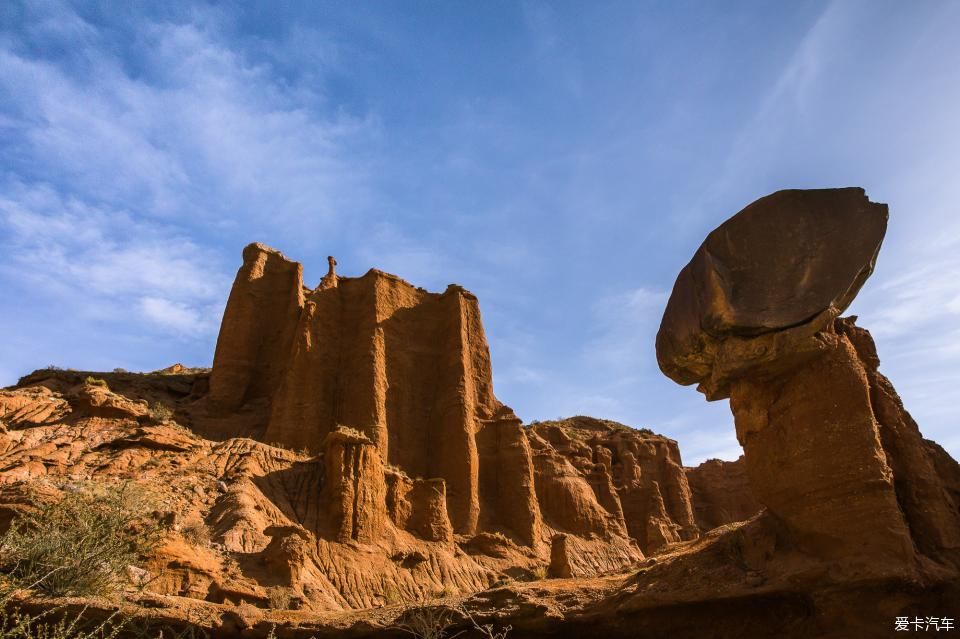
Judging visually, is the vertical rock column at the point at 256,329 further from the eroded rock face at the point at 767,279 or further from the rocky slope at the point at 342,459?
the eroded rock face at the point at 767,279

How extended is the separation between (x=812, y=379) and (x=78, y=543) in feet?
35.7

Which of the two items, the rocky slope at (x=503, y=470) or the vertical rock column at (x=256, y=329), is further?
the vertical rock column at (x=256, y=329)

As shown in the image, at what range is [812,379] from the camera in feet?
30.1

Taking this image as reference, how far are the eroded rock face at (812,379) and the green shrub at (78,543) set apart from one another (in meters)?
9.10

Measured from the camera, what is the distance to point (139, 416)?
24.3 m

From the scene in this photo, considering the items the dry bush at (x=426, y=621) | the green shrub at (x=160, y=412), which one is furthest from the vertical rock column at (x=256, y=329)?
the dry bush at (x=426, y=621)

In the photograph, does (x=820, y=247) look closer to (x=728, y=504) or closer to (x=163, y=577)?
(x=163, y=577)

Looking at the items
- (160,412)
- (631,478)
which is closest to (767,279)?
(160,412)

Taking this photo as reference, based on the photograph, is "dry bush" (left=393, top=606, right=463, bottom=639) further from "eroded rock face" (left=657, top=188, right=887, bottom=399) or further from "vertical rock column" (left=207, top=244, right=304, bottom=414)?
"vertical rock column" (left=207, top=244, right=304, bottom=414)

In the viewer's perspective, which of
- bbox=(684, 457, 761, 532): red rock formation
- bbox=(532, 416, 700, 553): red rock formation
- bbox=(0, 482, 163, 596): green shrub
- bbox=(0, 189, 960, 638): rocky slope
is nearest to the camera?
bbox=(0, 189, 960, 638): rocky slope

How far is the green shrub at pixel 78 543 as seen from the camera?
9.94 meters

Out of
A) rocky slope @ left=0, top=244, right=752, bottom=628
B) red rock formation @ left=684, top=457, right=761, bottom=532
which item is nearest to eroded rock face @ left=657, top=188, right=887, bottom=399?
rocky slope @ left=0, top=244, right=752, bottom=628

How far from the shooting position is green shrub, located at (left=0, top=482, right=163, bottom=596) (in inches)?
391

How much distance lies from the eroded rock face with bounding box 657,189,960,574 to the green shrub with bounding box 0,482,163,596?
358 inches
